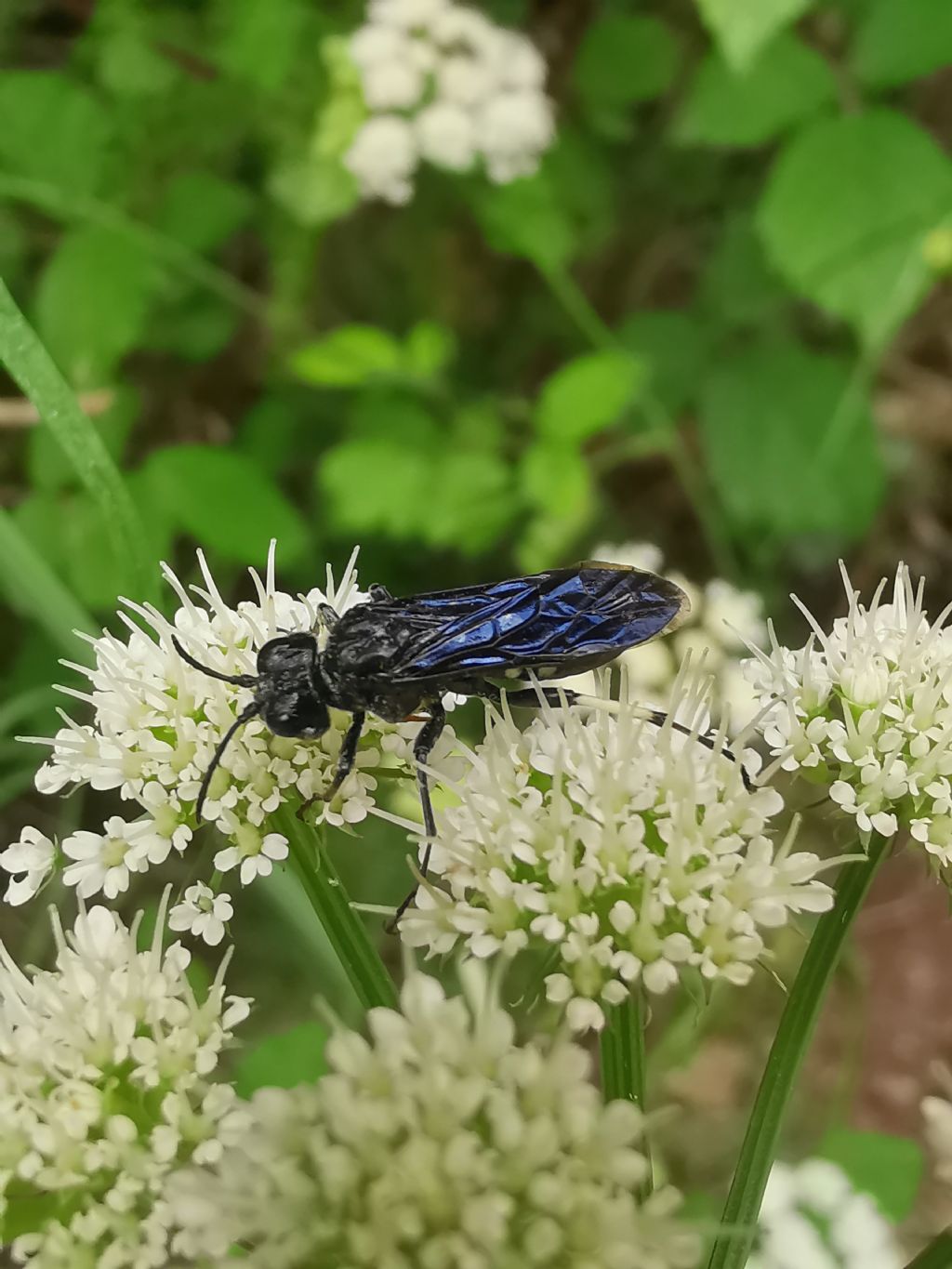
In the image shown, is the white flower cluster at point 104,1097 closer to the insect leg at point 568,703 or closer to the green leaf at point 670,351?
the insect leg at point 568,703

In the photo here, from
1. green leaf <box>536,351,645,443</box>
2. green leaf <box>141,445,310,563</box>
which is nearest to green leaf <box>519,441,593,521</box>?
green leaf <box>536,351,645,443</box>

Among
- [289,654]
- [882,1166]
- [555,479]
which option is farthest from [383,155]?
[882,1166]

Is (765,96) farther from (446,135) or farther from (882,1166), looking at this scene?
(882,1166)

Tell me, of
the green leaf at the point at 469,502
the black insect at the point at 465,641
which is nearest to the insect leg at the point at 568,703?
the black insect at the point at 465,641

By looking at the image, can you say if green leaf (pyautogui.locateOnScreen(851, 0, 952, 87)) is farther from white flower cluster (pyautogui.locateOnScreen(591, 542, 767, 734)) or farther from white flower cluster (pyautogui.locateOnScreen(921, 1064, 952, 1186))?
white flower cluster (pyautogui.locateOnScreen(921, 1064, 952, 1186))

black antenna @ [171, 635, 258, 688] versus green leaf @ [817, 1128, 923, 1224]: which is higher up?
black antenna @ [171, 635, 258, 688]

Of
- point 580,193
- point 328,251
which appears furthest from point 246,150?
point 580,193
